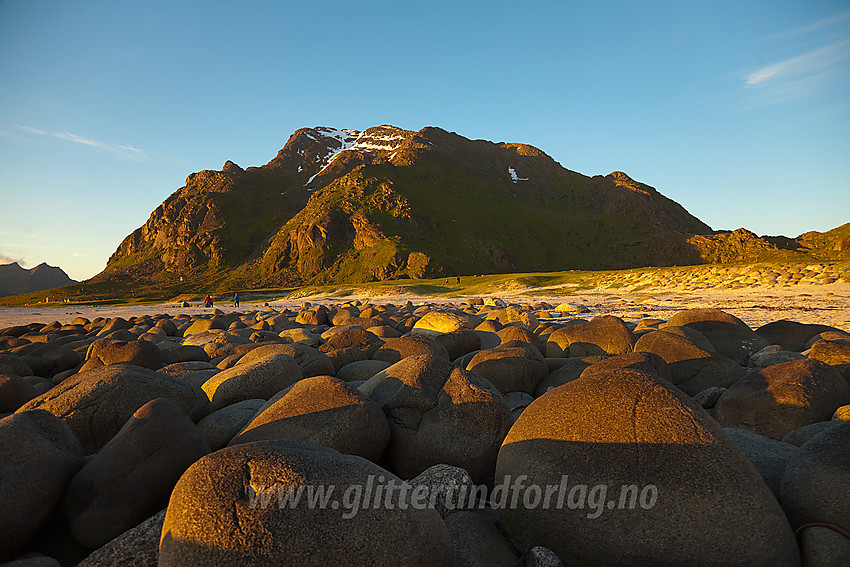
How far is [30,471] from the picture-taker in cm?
304

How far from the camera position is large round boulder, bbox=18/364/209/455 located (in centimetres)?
440

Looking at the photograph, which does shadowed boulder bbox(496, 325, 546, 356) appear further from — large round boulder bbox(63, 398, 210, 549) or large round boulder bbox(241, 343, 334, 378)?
large round boulder bbox(63, 398, 210, 549)

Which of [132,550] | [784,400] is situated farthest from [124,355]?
[784,400]

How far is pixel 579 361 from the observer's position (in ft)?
20.6

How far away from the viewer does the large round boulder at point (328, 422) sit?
3.70 meters

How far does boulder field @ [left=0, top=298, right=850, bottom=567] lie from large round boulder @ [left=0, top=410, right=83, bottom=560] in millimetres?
12

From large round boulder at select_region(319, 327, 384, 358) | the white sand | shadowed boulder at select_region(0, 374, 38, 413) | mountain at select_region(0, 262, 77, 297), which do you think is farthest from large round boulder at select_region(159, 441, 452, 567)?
mountain at select_region(0, 262, 77, 297)

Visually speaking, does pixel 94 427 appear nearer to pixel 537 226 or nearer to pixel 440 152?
pixel 537 226

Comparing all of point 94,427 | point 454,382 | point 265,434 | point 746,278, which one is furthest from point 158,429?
point 746,278

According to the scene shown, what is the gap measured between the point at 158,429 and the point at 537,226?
128246mm

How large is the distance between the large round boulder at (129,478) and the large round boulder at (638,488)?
7.89 feet

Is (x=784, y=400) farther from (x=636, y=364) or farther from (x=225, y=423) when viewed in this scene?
(x=225, y=423)

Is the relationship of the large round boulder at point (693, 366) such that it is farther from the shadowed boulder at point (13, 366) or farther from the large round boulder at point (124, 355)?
the shadowed boulder at point (13, 366)

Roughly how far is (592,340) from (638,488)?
528 centimetres
